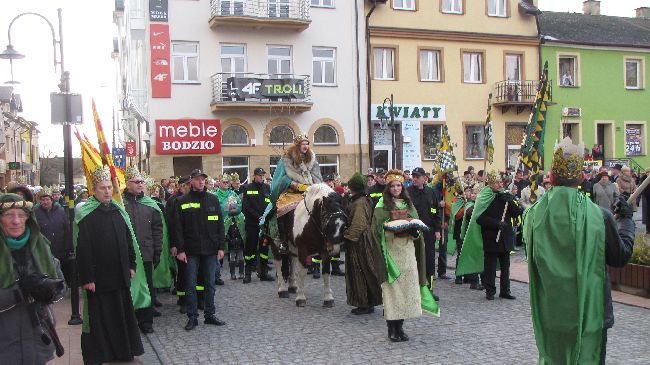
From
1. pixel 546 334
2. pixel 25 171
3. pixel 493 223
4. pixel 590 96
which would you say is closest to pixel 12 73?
pixel 493 223

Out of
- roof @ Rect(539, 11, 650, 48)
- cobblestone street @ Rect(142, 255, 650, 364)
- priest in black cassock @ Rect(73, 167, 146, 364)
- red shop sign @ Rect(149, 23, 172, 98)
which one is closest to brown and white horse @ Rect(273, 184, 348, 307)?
cobblestone street @ Rect(142, 255, 650, 364)

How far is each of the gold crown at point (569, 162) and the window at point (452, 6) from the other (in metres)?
26.2

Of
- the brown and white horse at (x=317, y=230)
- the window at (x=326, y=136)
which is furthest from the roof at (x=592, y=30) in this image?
the brown and white horse at (x=317, y=230)

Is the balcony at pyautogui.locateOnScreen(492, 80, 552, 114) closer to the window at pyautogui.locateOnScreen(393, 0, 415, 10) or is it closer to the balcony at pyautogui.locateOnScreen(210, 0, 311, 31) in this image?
the window at pyautogui.locateOnScreen(393, 0, 415, 10)

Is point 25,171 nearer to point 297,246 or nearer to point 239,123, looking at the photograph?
point 239,123

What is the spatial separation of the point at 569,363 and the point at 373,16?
2559cm

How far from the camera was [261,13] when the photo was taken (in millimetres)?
26672

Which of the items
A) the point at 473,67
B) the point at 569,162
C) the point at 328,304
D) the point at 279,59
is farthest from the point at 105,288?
the point at 473,67

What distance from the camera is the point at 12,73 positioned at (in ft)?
49.6

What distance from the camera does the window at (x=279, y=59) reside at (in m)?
27.5

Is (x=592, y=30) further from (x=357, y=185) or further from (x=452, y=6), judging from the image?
(x=357, y=185)

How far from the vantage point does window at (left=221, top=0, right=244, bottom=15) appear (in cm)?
2609

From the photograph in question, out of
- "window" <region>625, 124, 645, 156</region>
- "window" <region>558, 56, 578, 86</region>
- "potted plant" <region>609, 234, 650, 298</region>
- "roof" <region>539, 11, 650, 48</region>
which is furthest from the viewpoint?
"window" <region>625, 124, 645, 156</region>

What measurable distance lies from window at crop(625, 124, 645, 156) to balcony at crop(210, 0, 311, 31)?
1759 centimetres
